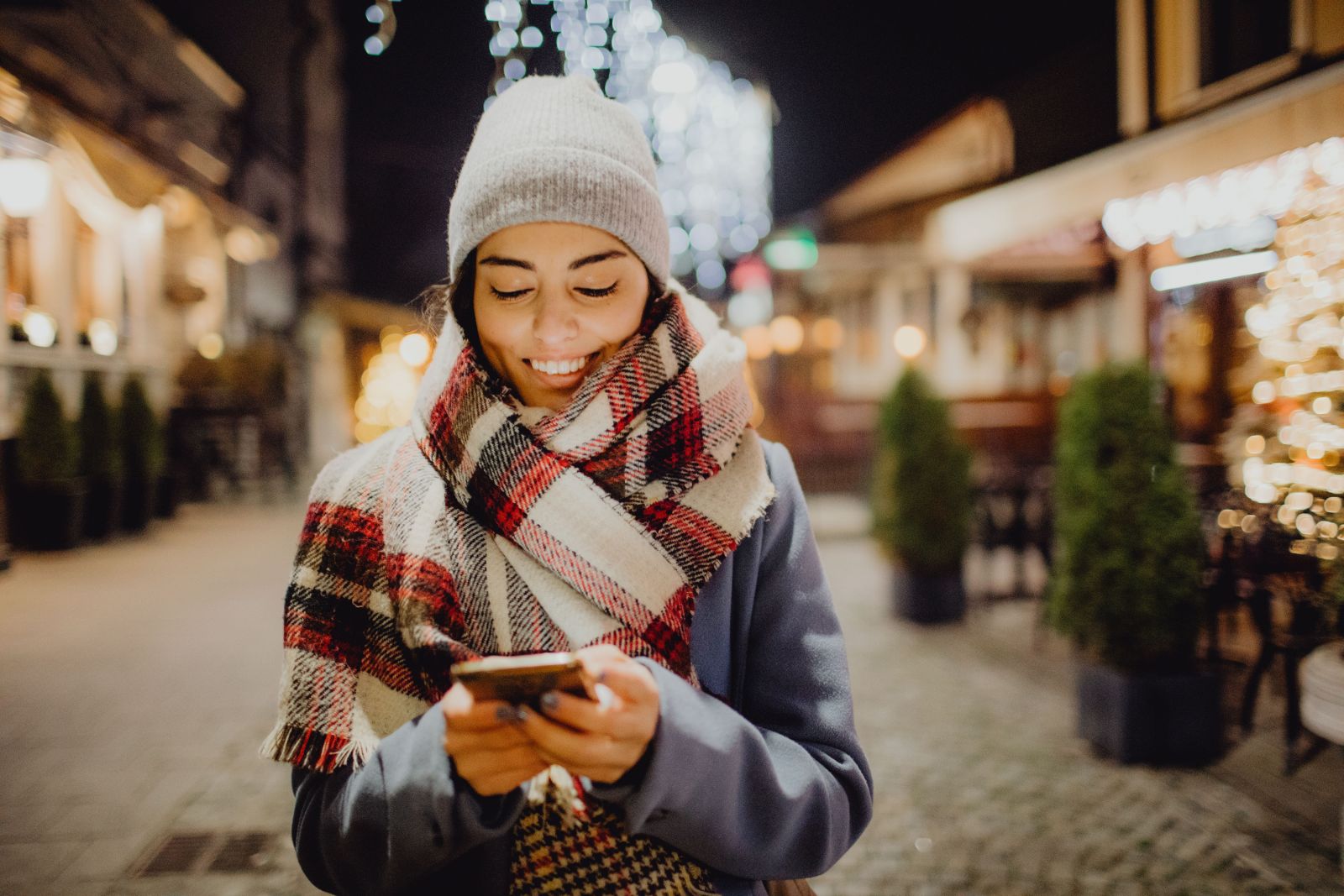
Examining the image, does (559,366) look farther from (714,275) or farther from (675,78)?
(714,275)

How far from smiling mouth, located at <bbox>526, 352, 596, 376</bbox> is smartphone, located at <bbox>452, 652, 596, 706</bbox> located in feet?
1.70

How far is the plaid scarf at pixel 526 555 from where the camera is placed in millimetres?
1098

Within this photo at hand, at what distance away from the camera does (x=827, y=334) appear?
719 inches

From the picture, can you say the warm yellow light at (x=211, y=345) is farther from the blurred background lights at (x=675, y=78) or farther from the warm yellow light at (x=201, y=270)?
the blurred background lights at (x=675, y=78)

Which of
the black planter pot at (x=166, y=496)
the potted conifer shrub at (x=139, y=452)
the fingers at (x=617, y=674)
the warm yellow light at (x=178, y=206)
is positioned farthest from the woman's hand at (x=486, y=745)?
the warm yellow light at (x=178, y=206)

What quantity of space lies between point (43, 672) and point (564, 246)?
2432mm

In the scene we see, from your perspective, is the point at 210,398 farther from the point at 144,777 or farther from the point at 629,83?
the point at 144,777

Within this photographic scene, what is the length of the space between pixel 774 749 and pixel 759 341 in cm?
1640

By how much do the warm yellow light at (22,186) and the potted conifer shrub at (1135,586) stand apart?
438 centimetres

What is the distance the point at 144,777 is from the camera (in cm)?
319

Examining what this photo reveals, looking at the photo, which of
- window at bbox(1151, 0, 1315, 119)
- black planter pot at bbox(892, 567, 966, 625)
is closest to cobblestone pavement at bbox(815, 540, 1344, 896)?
black planter pot at bbox(892, 567, 966, 625)

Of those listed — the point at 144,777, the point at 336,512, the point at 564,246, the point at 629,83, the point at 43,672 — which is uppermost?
the point at 629,83

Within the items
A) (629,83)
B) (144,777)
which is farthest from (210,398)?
(144,777)

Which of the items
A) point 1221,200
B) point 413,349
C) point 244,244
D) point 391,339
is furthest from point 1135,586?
point 391,339
